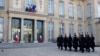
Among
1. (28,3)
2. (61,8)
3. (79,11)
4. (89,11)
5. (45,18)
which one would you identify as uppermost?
(28,3)

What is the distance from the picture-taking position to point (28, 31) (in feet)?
95.0

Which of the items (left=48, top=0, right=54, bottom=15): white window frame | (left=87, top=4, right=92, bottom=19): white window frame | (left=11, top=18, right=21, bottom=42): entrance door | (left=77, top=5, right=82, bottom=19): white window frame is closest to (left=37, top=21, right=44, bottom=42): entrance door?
(left=48, top=0, right=54, bottom=15): white window frame

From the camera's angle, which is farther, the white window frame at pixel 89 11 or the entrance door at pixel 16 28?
the white window frame at pixel 89 11

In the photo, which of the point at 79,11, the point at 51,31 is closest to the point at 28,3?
the point at 51,31

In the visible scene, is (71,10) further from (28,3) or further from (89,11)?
(28,3)

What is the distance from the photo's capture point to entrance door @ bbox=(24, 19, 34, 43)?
2869 centimetres

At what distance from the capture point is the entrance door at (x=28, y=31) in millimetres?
28688

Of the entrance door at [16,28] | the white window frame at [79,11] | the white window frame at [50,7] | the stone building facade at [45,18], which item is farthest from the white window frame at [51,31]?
the white window frame at [79,11]

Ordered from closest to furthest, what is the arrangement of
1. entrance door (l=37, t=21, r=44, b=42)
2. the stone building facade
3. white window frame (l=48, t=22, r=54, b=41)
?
the stone building facade < entrance door (l=37, t=21, r=44, b=42) < white window frame (l=48, t=22, r=54, b=41)

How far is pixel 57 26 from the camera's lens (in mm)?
32375

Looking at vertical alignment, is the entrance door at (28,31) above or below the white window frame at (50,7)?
below

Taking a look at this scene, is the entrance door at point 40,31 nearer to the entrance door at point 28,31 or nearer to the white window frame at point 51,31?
the entrance door at point 28,31

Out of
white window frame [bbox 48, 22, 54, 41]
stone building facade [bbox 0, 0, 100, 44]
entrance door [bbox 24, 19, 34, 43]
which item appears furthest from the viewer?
white window frame [bbox 48, 22, 54, 41]

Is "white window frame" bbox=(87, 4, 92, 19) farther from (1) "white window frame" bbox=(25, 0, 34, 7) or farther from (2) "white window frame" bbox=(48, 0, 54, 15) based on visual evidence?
(1) "white window frame" bbox=(25, 0, 34, 7)
